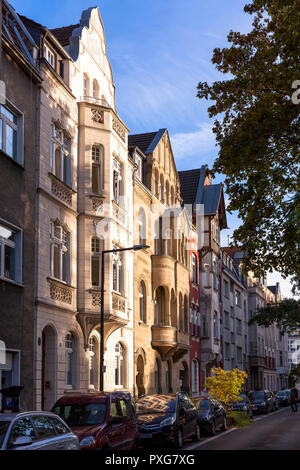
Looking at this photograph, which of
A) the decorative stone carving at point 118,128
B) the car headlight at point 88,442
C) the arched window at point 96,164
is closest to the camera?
the car headlight at point 88,442

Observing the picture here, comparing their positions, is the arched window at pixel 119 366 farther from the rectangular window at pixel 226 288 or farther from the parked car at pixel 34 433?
the rectangular window at pixel 226 288

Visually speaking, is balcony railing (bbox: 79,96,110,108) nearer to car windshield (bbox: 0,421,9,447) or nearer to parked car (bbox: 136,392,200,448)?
parked car (bbox: 136,392,200,448)

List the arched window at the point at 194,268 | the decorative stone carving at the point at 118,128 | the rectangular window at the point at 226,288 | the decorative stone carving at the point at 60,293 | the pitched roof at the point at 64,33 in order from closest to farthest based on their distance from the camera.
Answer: the decorative stone carving at the point at 60,293 < the pitched roof at the point at 64,33 < the decorative stone carving at the point at 118,128 < the arched window at the point at 194,268 < the rectangular window at the point at 226,288

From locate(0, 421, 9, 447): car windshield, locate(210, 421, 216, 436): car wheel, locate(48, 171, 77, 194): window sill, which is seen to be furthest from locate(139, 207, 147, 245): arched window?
locate(0, 421, 9, 447): car windshield

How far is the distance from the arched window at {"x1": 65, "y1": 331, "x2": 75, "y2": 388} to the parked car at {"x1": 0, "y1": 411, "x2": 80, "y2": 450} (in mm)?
12181

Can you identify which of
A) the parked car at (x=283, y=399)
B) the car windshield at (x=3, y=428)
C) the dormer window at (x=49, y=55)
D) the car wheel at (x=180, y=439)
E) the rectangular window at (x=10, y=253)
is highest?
the dormer window at (x=49, y=55)

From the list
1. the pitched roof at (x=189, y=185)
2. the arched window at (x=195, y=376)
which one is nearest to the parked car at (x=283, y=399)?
the arched window at (x=195, y=376)

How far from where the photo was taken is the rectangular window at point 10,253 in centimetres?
1934

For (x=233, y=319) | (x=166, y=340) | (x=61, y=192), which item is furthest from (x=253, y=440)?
(x=233, y=319)

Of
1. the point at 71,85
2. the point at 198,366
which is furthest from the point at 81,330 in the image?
the point at 198,366

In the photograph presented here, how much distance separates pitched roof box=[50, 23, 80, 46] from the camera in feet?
88.8

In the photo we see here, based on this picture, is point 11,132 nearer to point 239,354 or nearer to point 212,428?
point 212,428

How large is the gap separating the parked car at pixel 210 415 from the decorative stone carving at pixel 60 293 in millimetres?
6178

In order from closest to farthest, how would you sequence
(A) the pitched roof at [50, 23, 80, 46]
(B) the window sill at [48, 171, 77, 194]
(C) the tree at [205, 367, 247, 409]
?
(B) the window sill at [48, 171, 77, 194] < (A) the pitched roof at [50, 23, 80, 46] < (C) the tree at [205, 367, 247, 409]
